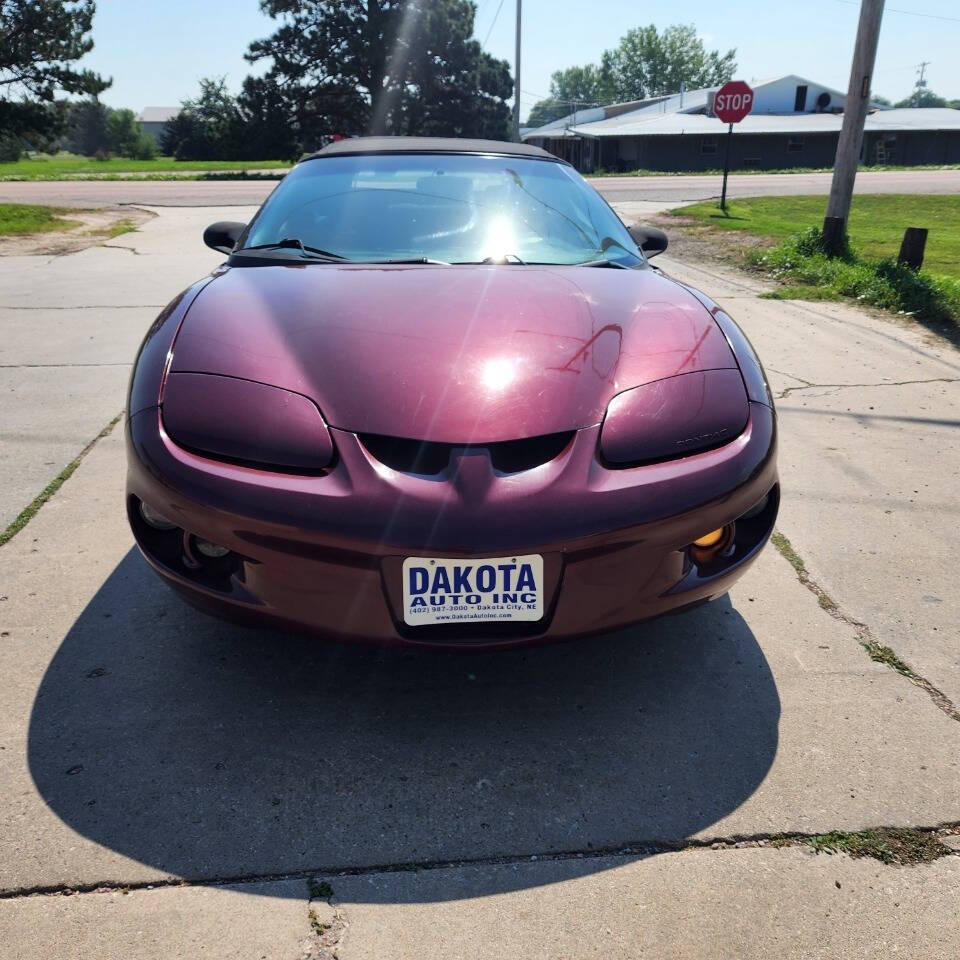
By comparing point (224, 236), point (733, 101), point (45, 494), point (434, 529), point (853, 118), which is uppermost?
point (733, 101)

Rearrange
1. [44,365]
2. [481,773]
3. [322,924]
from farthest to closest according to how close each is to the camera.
→ [44,365] < [481,773] < [322,924]

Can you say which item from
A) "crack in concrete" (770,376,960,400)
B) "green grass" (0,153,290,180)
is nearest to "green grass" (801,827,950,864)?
"crack in concrete" (770,376,960,400)

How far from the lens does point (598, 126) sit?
165ft

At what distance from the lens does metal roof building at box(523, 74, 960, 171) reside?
4359cm

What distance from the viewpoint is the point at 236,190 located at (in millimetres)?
20719

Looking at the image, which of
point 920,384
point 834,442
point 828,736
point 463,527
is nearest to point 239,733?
point 463,527

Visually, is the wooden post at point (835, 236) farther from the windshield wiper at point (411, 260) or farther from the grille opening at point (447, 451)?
the grille opening at point (447, 451)

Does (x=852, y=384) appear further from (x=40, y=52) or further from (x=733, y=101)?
(x=40, y=52)

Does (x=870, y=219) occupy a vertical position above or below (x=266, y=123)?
below

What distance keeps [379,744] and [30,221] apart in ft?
44.2

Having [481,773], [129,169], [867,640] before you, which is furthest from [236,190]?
[481,773]

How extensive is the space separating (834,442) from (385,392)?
2.87 meters

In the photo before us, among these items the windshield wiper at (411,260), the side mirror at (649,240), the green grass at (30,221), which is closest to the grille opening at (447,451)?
the windshield wiper at (411,260)

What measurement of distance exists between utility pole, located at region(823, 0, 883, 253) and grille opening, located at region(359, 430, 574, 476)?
7740mm
